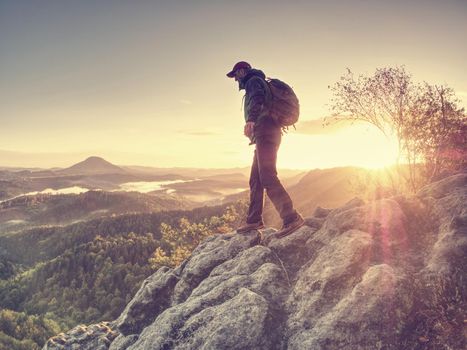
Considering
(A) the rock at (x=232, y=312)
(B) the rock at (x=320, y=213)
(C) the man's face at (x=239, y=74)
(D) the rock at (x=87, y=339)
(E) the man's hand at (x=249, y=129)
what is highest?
(C) the man's face at (x=239, y=74)

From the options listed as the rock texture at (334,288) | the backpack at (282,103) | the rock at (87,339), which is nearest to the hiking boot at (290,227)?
the rock texture at (334,288)

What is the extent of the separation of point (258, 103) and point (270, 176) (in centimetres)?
241

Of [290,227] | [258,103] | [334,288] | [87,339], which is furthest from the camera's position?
[87,339]

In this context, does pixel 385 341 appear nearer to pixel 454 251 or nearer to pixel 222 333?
→ pixel 454 251

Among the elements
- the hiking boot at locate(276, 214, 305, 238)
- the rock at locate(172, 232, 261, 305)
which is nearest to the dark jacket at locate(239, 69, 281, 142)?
the hiking boot at locate(276, 214, 305, 238)

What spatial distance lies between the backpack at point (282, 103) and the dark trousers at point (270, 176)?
0.65 m

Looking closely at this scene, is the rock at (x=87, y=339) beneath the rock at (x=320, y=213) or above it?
beneath

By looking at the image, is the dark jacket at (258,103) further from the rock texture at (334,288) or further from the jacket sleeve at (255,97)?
the rock texture at (334,288)

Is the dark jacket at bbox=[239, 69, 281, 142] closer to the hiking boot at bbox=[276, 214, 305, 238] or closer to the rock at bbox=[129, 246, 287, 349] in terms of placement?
the hiking boot at bbox=[276, 214, 305, 238]

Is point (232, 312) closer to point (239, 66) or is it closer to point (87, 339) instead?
point (239, 66)

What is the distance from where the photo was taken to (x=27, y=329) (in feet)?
390

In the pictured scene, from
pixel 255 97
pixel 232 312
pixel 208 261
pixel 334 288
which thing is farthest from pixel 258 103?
pixel 208 261

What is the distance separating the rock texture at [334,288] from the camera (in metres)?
8.21

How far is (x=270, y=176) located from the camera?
468 inches
